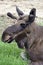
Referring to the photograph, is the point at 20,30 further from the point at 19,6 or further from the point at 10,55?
the point at 19,6

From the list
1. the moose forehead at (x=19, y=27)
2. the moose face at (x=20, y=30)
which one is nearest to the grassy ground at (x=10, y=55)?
the moose face at (x=20, y=30)

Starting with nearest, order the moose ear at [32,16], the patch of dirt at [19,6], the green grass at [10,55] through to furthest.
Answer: the moose ear at [32,16] → the green grass at [10,55] → the patch of dirt at [19,6]

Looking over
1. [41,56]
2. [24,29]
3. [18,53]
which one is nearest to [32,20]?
[24,29]

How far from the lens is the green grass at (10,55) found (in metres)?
8.08

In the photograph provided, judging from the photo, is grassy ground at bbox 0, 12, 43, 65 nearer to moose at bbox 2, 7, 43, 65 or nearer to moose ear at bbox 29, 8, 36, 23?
moose at bbox 2, 7, 43, 65

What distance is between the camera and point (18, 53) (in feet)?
28.7

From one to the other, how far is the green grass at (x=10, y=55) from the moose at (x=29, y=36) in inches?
17.9

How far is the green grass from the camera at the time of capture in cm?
808

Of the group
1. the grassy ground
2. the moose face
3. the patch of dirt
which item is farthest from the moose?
the patch of dirt

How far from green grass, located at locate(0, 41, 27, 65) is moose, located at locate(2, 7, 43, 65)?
1.49 feet

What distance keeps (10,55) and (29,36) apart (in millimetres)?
1114

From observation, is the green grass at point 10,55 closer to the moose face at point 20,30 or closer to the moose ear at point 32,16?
the moose face at point 20,30

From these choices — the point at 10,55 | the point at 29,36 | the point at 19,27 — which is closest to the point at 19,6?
the point at 10,55

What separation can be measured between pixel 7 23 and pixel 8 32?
15.4 feet
